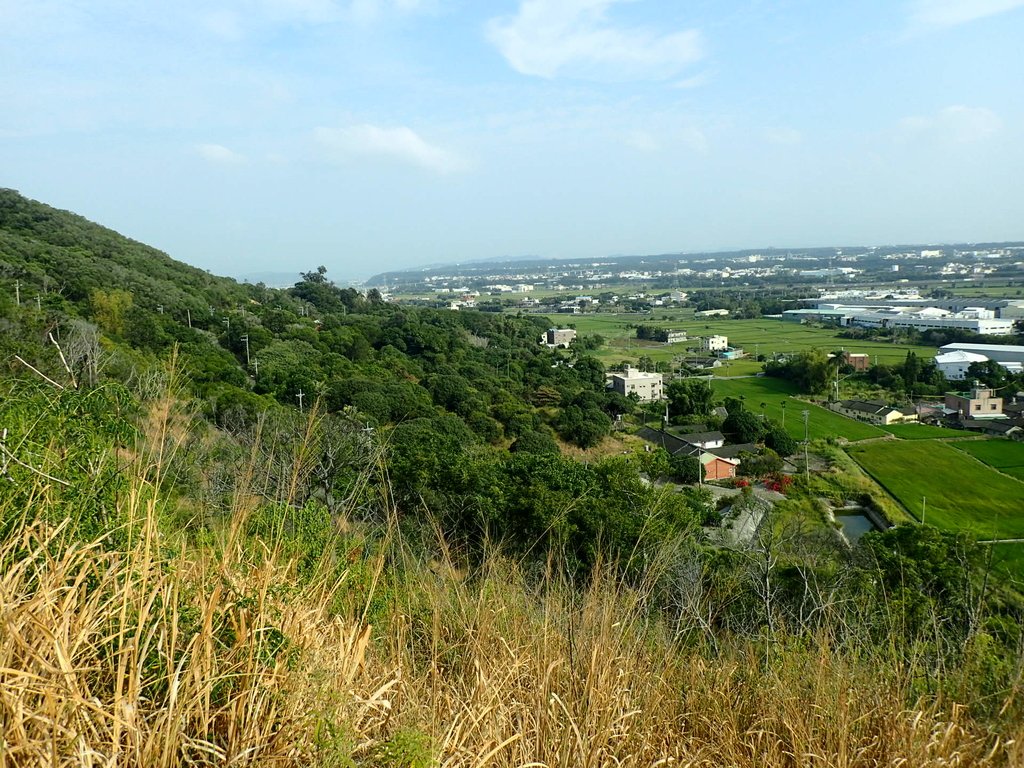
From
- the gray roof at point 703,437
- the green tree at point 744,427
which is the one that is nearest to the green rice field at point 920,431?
the green tree at point 744,427

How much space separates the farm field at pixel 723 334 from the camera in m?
37.7

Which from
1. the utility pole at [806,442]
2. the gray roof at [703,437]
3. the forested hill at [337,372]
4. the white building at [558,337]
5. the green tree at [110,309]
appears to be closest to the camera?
the forested hill at [337,372]

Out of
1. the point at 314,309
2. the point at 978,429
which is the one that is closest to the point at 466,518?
the point at 978,429

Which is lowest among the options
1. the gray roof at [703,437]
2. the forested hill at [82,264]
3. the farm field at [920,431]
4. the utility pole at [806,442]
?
the farm field at [920,431]

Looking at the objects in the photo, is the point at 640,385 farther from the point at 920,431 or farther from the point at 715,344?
the point at 715,344

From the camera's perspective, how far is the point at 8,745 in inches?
41.2

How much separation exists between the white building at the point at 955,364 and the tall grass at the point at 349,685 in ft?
103

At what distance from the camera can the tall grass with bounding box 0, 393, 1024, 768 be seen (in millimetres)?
1175

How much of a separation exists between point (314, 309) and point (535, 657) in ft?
99.2

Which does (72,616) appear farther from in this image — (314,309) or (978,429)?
(314,309)

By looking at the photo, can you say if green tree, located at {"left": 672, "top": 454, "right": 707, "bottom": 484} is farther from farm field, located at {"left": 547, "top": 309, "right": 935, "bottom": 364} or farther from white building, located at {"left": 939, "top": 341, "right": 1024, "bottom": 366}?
white building, located at {"left": 939, "top": 341, "right": 1024, "bottom": 366}

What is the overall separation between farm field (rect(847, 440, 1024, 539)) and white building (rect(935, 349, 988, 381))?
10.2m

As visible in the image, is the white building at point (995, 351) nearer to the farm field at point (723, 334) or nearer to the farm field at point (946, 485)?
the farm field at point (723, 334)

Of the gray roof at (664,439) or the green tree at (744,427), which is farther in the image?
the green tree at (744,427)
